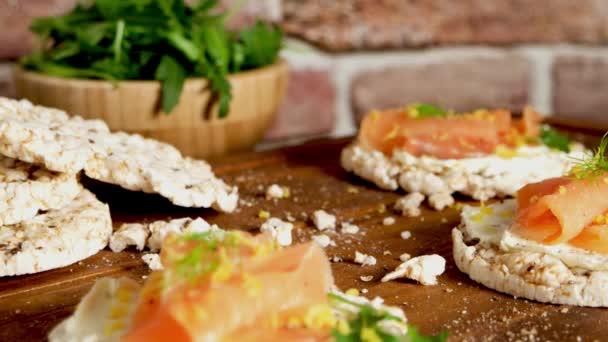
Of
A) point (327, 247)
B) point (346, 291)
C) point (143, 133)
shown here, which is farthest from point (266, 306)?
point (143, 133)

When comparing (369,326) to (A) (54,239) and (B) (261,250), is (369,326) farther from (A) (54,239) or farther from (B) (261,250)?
(A) (54,239)

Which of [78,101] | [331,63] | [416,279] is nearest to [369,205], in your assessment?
[416,279]

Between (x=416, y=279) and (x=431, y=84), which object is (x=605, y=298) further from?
(x=431, y=84)

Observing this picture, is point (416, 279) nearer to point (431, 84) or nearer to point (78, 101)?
point (78, 101)

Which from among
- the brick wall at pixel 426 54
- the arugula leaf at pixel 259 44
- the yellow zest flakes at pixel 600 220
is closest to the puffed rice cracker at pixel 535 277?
the yellow zest flakes at pixel 600 220

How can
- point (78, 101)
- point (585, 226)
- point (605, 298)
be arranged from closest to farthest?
point (605, 298)
point (585, 226)
point (78, 101)

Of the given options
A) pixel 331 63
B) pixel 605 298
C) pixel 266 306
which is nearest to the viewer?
pixel 266 306

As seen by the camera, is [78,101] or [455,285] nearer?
[455,285]

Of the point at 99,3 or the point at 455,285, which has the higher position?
the point at 99,3

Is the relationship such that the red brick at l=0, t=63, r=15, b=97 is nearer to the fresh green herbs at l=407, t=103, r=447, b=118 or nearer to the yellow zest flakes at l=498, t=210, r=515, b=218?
the fresh green herbs at l=407, t=103, r=447, b=118
